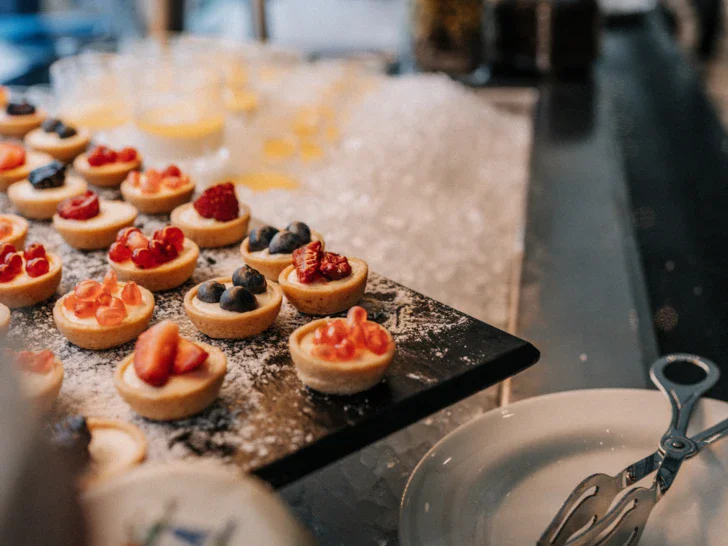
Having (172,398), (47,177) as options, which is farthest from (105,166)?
(172,398)

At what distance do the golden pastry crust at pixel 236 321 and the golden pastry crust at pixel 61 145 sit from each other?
1069mm

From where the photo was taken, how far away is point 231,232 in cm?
158

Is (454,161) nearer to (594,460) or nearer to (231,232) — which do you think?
(231,232)

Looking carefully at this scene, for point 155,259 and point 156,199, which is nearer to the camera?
point 155,259

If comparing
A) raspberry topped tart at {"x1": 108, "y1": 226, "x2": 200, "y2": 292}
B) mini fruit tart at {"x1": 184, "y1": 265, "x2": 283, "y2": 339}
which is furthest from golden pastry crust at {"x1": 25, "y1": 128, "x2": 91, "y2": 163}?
mini fruit tart at {"x1": 184, "y1": 265, "x2": 283, "y2": 339}

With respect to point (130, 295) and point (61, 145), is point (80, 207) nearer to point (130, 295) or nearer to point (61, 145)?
point (130, 295)

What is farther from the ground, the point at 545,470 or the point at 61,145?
the point at 61,145

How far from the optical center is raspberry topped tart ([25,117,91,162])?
81.4 inches

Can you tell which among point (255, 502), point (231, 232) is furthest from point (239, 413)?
point (231, 232)

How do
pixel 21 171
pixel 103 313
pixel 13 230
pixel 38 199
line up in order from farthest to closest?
pixel 21 171, pixel 38 199, pixel 13 230, pixel 103 313

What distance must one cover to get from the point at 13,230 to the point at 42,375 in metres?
0.65

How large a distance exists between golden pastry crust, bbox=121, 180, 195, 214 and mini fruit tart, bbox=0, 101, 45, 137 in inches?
27.0

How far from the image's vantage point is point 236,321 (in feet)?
3.88

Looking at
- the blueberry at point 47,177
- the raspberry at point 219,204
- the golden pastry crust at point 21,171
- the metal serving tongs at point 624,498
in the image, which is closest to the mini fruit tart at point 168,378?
the metal serving tongs at point 624,498
